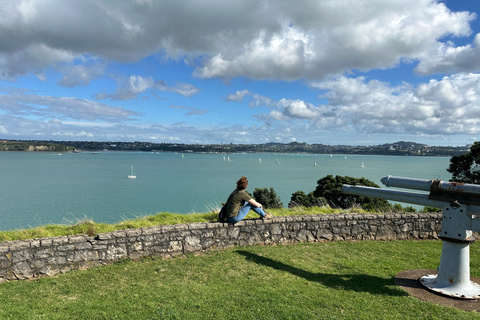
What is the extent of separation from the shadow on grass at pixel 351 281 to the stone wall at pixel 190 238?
140cm

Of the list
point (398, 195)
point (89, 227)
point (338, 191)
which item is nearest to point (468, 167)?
point (338, 191)

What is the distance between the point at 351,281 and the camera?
5.91 metres

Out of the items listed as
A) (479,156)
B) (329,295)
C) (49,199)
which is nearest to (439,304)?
(329,295)

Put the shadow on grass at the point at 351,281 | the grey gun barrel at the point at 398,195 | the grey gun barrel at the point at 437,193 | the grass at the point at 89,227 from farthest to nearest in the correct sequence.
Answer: the grass at the point at 89,227
the grey gun barrel at the point at 398,195
the shadow on grass at the point at 351,281
the grey gun barrel at the point at 437,193

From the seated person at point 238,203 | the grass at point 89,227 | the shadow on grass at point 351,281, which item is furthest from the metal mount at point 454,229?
the grass at point 89,227

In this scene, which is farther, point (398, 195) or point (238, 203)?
point (238, 203)

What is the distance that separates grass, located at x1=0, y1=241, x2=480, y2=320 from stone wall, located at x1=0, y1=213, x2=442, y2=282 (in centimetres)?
28

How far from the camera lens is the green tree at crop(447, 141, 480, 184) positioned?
20203 mm

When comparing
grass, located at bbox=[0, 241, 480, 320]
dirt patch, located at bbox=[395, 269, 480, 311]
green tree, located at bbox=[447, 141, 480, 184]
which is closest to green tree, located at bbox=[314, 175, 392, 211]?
green tree, located at bbox=[447, 141, 480, 184]

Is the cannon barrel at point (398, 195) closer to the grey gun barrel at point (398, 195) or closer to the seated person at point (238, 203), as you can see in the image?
the grey gun barrel at point (398, 195)

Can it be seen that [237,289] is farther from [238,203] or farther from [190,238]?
[238,203]

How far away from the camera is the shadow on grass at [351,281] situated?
5.53 metres

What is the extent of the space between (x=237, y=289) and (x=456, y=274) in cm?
385

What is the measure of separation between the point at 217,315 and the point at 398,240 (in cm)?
683
